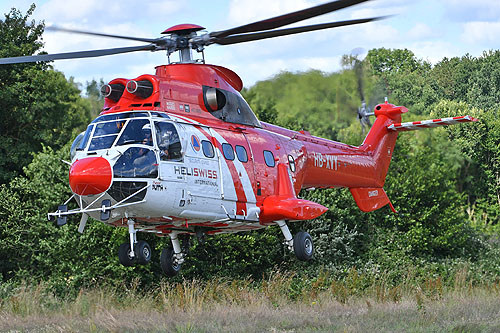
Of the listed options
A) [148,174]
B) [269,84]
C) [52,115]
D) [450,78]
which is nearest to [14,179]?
[52,115]

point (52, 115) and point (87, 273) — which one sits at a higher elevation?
point (52, 115)

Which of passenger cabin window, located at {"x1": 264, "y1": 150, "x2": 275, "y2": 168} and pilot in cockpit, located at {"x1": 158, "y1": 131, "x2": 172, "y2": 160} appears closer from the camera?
pilot in cockpit, located at {"x1": 158, "y1": 131, "x2": 172, "y2": 160}

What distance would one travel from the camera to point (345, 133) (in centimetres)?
3722

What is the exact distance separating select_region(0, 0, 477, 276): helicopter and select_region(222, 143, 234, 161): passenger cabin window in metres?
0.03

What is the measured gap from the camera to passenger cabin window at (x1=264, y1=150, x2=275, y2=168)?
15036 mm

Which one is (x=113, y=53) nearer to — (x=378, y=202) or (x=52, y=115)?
(x=378, y=202)

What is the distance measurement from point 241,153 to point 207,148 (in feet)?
3.60

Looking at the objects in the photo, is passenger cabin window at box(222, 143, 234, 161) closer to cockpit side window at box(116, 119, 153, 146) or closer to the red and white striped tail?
cockpit side window at box(116, 119, 153, 146)

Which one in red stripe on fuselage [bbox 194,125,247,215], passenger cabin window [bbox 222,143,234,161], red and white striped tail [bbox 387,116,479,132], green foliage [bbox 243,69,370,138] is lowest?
red stripe on fuselage [bbox 194,125,247,215]

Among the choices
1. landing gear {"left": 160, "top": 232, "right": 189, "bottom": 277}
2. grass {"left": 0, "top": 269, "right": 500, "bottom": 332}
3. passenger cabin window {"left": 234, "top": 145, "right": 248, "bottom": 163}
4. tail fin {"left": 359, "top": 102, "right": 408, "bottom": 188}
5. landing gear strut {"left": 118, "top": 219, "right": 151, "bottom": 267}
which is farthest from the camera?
tail fin {"left": 359, "top": 102, "right": 408, "bottom": 188}

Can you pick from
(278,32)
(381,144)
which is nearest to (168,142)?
(278,32)

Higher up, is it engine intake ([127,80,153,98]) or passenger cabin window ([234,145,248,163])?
engine intake ([127,80,153,98])

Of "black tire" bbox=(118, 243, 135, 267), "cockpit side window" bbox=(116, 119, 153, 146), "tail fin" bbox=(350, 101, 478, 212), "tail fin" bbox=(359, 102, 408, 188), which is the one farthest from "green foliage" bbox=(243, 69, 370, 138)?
"cockpit side window" bbox=(116, 119, 153, 146)

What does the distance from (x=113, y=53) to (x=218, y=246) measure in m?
11.5
